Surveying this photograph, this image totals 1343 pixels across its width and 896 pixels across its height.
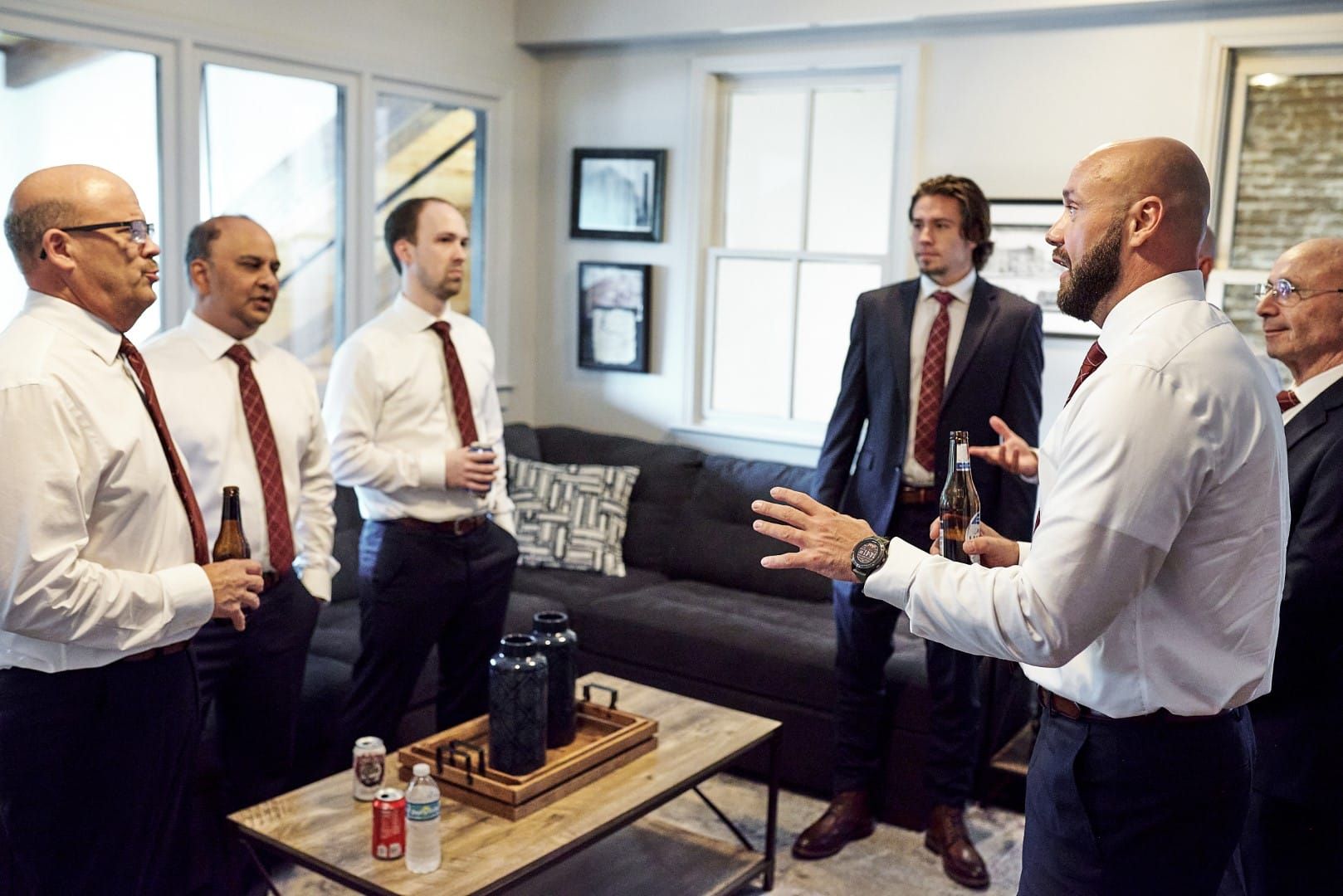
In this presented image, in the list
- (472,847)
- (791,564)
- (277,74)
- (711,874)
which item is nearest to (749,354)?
(277,74)

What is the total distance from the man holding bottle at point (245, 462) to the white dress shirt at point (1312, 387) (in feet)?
7.05

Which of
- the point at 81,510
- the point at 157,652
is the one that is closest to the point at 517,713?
the point at 157,652

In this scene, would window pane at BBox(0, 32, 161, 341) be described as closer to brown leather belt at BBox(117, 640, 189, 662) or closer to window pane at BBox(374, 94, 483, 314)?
window pane at BBox(374, 94, 483, 314)

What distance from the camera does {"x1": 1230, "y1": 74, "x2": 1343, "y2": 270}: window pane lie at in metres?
3.77

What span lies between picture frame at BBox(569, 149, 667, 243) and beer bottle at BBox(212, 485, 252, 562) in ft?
9.60

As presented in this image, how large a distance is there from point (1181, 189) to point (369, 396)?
2180mm

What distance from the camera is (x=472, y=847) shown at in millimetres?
2393

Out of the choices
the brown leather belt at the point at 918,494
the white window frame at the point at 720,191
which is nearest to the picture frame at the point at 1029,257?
the white window frame at the point at 720,191

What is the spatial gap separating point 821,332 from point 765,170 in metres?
0.70

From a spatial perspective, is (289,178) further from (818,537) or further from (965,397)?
(818,537)

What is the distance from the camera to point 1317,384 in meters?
2.33

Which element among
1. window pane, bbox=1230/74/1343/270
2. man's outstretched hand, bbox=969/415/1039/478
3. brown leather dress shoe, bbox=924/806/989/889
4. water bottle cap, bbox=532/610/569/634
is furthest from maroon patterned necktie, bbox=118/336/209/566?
window pane, bbox=1230/74/1343/270

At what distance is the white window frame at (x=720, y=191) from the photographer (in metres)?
4.45

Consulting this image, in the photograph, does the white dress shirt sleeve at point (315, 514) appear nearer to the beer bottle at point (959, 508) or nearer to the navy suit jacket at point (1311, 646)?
the beer bottle at point (959, 508)
